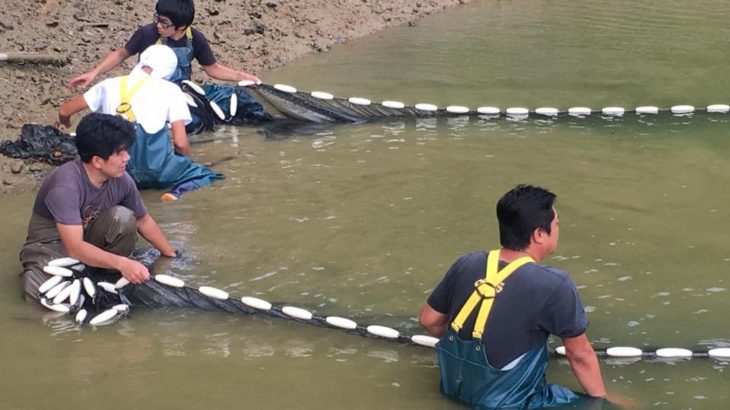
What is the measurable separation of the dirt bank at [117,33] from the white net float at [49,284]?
7.77 ft

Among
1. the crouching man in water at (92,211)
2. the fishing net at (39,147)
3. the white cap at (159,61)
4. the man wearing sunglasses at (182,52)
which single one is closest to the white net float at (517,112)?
the man wearing sunglasses at (182,52)

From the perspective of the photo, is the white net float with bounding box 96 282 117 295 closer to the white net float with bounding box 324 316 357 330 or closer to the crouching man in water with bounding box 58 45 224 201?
the white net float with bounding box 324 316 357 330

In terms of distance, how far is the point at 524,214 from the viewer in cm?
428

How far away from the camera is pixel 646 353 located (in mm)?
5125

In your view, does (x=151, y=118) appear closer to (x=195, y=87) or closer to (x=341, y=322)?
(x=195, y=87)

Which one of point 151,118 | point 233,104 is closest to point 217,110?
point 233,104

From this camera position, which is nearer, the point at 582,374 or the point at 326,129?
the point at 582,374

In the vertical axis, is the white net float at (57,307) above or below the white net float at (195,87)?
below

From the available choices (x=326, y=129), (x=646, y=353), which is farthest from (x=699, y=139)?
(x=646, y=353)

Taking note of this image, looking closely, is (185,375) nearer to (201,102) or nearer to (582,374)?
(582,374)

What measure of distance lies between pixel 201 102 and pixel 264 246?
9.80 feet

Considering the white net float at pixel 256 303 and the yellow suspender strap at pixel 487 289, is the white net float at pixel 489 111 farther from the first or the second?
the yellow suspender strap at pixel 487 289

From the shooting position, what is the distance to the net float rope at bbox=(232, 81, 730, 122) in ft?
30.7

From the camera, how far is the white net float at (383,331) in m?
5.35
